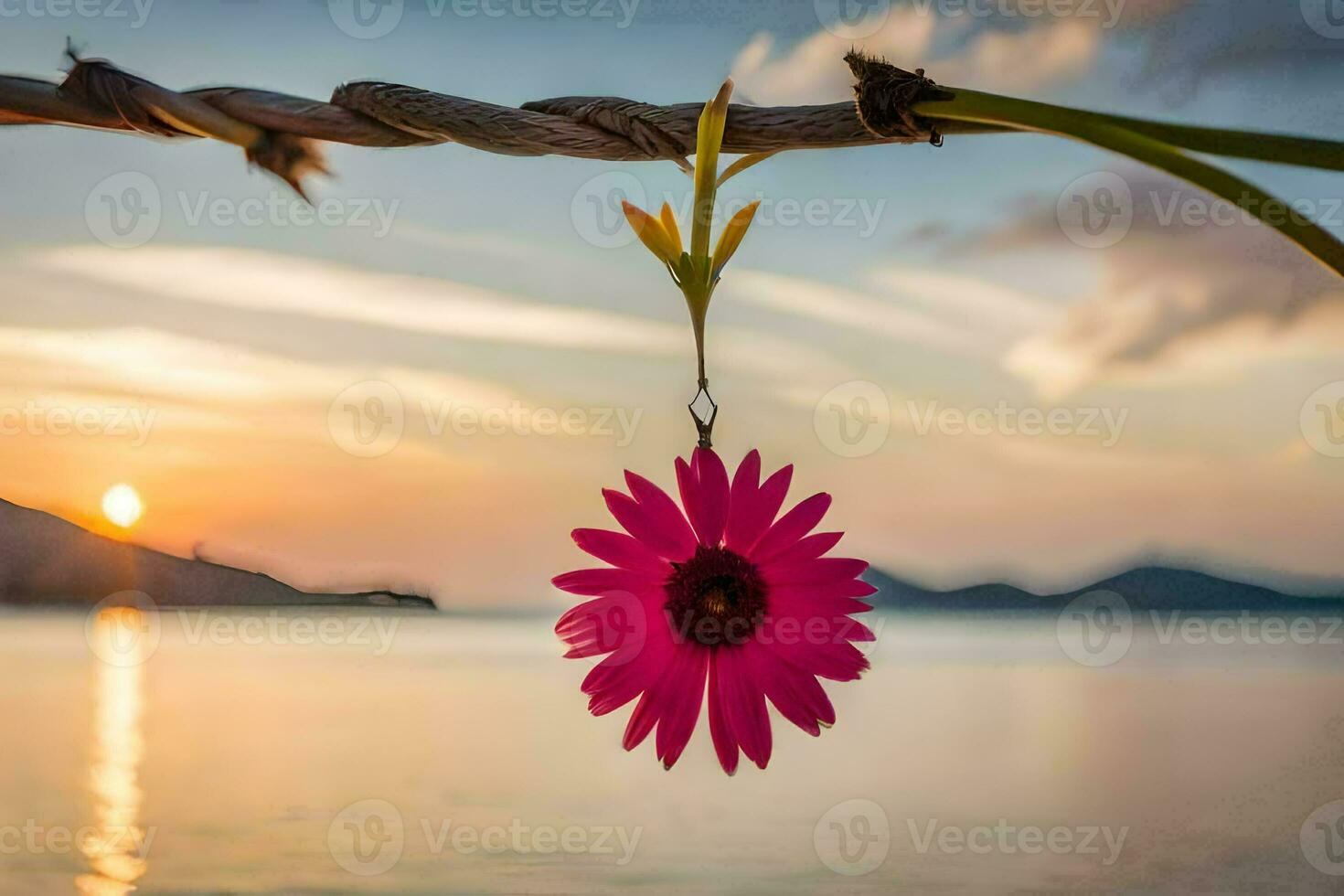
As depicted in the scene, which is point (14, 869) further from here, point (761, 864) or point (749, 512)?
point (749, 512)

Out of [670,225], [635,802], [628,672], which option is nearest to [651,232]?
[670,225]

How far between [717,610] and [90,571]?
320 cm

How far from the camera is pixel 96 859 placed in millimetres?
2115

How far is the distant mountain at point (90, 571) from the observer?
2.15 meters

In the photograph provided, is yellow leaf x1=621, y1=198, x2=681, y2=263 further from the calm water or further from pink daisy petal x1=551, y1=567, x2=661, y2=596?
the calm water

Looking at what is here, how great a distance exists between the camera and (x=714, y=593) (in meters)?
0.26

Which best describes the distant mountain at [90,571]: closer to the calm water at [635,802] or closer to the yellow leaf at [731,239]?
the calm water at [635,802]

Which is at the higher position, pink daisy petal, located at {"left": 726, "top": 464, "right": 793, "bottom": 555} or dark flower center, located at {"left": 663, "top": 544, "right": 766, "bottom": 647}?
pink daisy petal, located at {"left": 726, "top": 464, "right": 793, "bottom": 555}

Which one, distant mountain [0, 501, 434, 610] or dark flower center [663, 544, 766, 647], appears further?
distant mountain [0, 501, 434, 610]

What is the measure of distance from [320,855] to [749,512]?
7.30ft

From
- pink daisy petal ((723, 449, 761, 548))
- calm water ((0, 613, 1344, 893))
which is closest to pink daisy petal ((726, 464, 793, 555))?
pink daisy petal ((723, 449, 761, 548))

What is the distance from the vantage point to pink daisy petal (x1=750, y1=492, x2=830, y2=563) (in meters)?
0.27

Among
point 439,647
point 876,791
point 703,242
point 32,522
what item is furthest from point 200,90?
point 439,647

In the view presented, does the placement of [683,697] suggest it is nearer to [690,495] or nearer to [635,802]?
[690,495]
